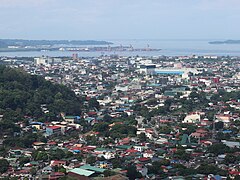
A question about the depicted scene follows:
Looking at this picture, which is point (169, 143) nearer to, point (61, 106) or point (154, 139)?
point (154, 139)

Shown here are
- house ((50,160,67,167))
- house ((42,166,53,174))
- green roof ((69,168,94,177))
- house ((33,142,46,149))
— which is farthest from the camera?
house ((33,142,46,149))

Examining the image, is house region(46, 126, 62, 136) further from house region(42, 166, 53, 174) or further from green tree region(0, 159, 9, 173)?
house region(42, 166, 53, 174)

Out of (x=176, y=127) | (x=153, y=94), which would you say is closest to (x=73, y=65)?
(x=153, y=94)

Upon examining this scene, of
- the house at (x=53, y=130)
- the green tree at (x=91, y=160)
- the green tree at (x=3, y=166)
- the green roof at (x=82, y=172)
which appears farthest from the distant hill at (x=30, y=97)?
the green roof at (x=82, y=172)

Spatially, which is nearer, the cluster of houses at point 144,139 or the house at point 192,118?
the cluster of houses at point 144,139

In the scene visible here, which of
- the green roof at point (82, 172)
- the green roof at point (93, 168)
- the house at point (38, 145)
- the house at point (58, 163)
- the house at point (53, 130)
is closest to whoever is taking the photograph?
the green roof at point (82, 172)

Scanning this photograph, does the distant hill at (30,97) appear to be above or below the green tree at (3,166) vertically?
above

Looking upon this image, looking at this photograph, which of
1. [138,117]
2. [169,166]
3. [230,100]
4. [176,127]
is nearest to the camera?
[169,166]

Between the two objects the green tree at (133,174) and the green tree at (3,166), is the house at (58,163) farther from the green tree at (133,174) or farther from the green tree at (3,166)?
the green tree at (133,174)

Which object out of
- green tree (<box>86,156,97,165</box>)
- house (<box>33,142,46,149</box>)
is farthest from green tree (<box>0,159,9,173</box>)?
house (<box>33,142,46,149</box>)
